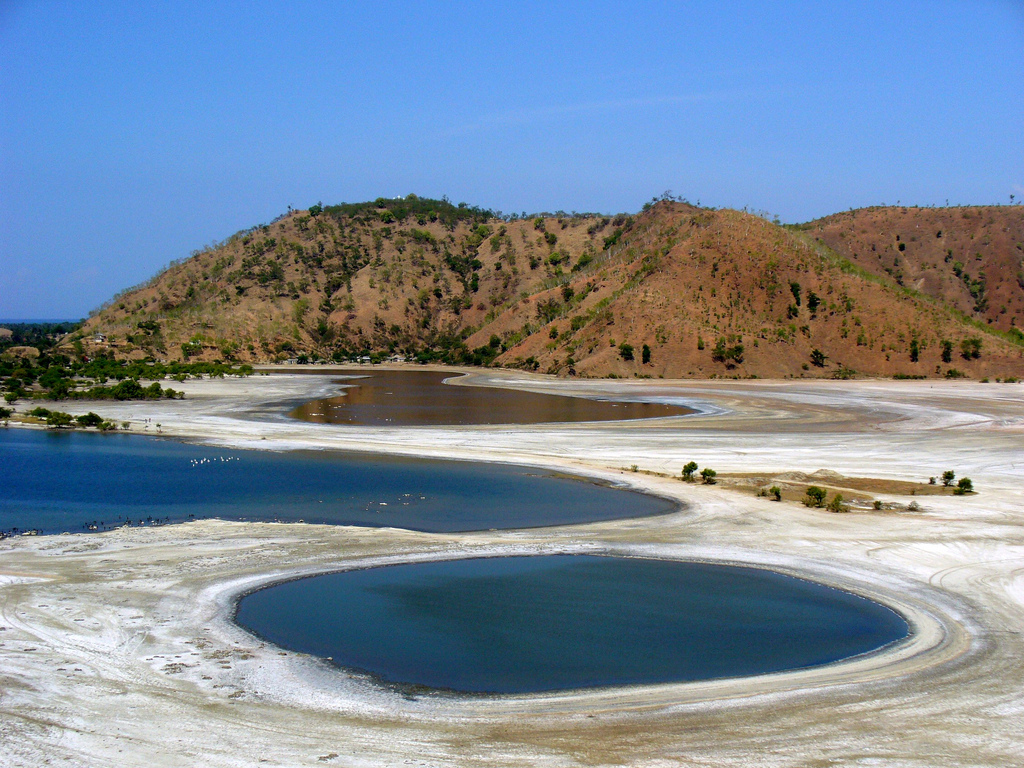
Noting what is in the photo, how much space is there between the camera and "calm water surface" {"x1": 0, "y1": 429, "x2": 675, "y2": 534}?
2338 centimetres

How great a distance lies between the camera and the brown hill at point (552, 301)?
262 feet

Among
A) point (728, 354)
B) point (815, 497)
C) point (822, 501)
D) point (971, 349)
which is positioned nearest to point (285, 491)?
point (815, 497)

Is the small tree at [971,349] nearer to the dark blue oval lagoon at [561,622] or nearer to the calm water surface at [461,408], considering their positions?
the calm water surface at [461,408]

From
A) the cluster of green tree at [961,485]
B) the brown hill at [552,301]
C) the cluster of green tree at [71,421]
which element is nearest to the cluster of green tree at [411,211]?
the brown hill at [552,301]

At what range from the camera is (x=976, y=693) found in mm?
12547

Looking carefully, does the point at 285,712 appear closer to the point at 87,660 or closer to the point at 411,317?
the point at 87,660

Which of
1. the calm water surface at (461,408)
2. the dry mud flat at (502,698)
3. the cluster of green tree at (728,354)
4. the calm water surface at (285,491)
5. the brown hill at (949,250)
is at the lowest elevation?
the dry mud flat at (502,698)

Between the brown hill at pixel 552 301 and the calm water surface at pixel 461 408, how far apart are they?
1954 cm

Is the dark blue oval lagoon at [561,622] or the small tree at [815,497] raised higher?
the small tree at [815,497]

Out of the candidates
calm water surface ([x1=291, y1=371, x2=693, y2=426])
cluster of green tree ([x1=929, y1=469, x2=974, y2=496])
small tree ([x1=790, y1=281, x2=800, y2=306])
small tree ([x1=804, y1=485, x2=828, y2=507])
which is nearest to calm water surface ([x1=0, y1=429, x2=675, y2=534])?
small tree ([x1=804, y1=485, x2=828, y2=507])

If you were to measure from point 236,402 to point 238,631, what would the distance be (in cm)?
4295

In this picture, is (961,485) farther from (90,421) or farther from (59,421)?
(59,421)

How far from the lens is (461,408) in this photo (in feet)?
173

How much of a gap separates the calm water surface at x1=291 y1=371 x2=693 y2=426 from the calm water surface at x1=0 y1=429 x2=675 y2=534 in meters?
12.8
